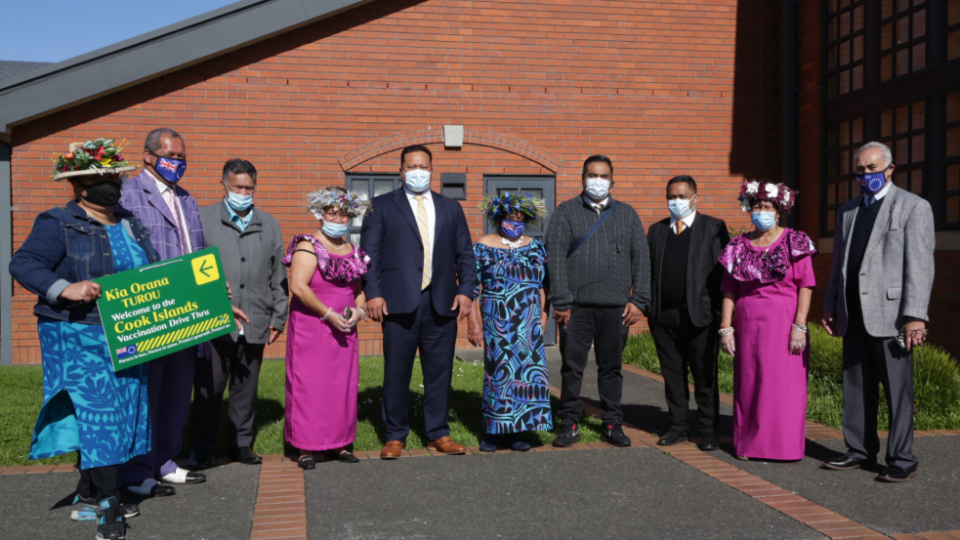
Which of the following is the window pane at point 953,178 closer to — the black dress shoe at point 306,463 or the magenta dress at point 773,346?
the magenta dress at point 773,346

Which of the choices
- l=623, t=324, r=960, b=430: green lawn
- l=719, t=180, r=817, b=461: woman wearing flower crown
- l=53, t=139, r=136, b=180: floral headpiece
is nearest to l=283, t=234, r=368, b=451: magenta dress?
l=53, t=139, r=136, b=180: floral headpiece

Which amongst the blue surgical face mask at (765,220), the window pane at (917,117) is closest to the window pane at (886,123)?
the window pane at (917,117)

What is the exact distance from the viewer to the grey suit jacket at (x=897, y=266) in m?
5.07

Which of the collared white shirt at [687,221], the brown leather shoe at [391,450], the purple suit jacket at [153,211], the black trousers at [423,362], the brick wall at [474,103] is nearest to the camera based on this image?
the purple suit jacket at [153,211]

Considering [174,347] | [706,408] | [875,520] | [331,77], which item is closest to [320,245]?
[174,347]

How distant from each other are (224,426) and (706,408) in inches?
153

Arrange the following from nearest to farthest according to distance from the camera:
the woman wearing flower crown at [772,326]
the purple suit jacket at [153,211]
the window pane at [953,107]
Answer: the purple suit jacket at [153,211] → the woman wearing flower crown at [772,326] → the window pane at [953,107]

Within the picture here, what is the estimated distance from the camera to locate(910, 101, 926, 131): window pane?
9414 mm

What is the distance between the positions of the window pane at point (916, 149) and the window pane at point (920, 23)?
118cm

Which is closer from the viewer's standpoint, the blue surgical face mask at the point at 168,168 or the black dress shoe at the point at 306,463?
the blue surgical face mask at the point at 168,168

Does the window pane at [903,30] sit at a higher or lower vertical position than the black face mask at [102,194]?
higher

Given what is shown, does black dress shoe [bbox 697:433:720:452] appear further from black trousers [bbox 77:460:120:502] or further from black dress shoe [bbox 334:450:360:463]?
black trousers [bbox 77:460:120:502]

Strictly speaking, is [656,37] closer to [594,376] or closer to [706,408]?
[594,376]

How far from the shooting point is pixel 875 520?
4254 mm
